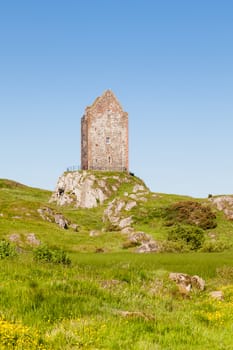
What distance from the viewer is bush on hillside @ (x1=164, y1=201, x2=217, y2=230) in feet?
250

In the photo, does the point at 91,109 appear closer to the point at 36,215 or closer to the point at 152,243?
the point at 36,215

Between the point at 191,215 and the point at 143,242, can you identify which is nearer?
the point at 143,242

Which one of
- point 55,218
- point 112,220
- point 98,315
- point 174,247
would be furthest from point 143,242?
point 98,315

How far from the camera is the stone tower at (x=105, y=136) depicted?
108875 millimetres

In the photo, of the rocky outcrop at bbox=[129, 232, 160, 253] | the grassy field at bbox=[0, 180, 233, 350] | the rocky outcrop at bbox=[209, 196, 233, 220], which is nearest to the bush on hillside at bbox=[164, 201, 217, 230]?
the rocky outcrop at bbox=[209, 196, 233, 220]

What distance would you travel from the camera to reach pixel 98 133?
10994cm

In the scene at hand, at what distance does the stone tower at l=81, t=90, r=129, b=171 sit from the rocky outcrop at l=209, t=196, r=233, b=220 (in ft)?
99.7

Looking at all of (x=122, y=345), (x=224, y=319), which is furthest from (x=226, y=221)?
(x=122, y=345)

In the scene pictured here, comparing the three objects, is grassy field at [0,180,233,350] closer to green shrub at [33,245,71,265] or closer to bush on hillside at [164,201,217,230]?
green shrub at [33,245,71,265]

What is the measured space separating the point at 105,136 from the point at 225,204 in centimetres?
3763

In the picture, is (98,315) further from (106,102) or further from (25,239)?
(106,102)

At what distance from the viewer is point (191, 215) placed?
258 ft

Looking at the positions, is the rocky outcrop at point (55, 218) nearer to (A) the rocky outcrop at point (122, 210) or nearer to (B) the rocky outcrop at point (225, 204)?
(A) the rocky outcrop at point (122, 210)

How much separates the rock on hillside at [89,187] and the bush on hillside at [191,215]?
21.7m
